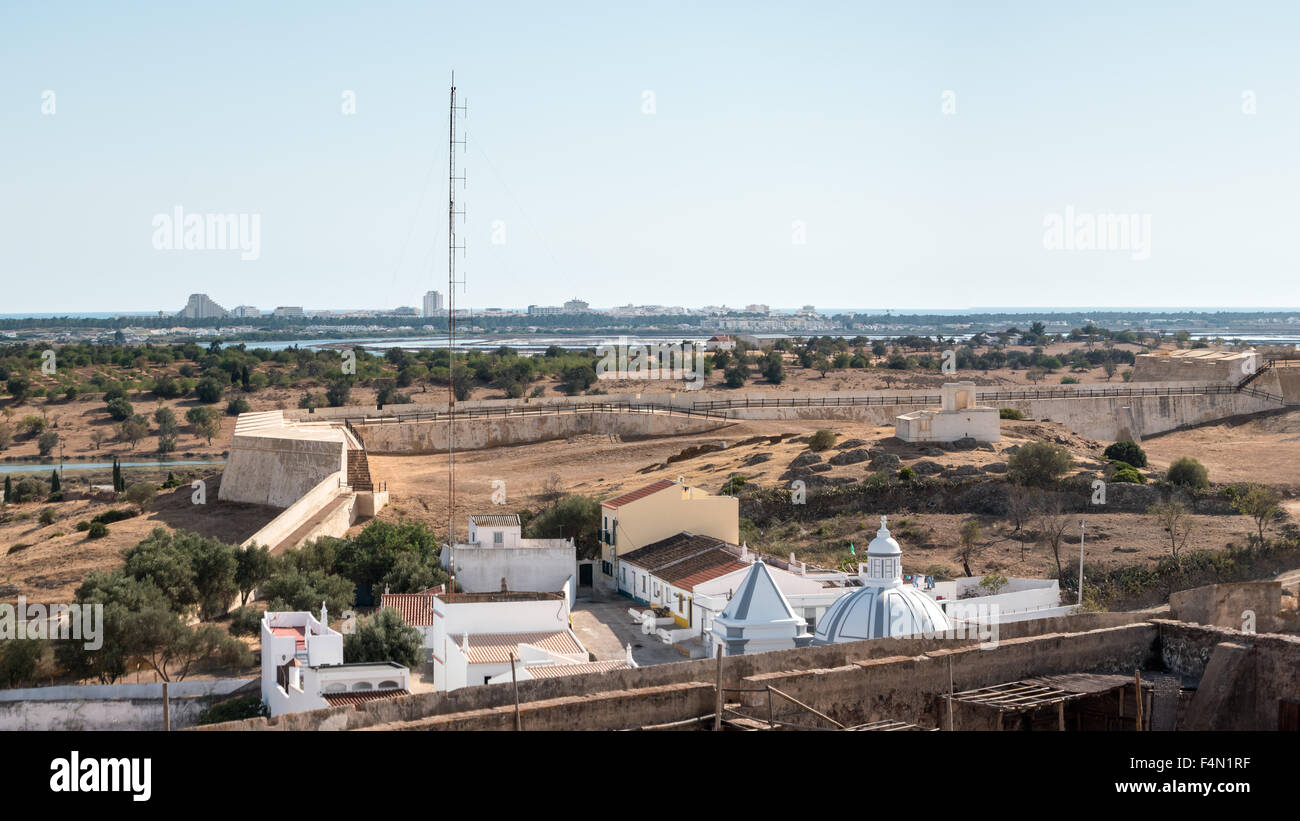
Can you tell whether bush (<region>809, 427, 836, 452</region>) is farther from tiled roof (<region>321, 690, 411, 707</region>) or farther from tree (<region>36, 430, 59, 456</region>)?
tree (<region>36, 430, 59, 456</region>)

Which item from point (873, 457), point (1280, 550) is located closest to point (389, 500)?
point (873, 457)

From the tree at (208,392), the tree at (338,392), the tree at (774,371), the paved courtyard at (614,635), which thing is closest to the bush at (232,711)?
the paved courtyard at (614,635)

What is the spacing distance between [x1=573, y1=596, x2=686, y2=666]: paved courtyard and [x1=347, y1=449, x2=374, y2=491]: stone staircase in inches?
451

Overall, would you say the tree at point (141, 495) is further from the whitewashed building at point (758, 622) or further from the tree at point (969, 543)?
the whitewashed building at point (758, 622)

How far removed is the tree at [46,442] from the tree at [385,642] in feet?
149

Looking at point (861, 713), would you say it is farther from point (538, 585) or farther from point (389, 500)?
point (389, 500)

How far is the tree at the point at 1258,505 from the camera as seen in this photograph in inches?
1326

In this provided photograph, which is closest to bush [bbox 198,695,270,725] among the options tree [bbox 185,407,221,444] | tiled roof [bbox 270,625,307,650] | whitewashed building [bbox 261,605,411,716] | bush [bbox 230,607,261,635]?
whitewashed building [bbox 261,605,411,716]

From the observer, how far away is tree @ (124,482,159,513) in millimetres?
42531

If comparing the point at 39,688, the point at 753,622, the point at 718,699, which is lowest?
the point at 39,688

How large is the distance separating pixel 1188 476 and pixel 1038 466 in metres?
4.73

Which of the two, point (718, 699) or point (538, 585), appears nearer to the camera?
point (718, 699)

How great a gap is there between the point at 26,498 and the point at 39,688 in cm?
2600

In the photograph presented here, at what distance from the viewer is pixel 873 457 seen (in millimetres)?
40750
